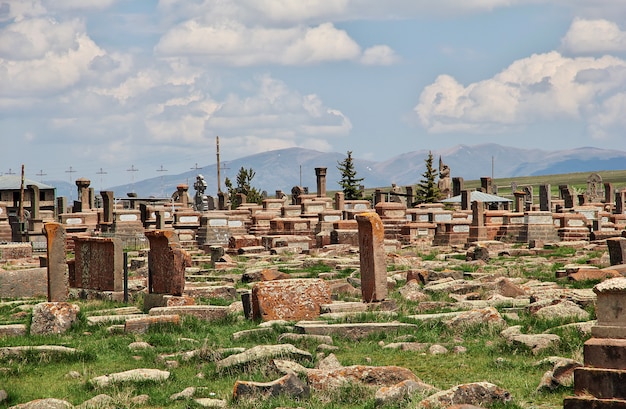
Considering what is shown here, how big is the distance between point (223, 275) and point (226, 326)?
890 centimetres

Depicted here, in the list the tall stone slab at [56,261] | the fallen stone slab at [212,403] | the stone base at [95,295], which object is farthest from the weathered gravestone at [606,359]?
the stone base at [95,295]

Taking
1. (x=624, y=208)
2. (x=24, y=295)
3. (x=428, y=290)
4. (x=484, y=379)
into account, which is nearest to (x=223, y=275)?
(x=24, y=295)

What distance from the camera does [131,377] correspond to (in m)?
10.8

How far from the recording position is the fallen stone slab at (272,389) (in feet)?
31.1

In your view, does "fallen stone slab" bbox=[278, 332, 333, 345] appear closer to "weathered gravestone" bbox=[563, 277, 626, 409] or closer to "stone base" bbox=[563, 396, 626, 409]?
"weathered gravestone" bbox=[563, 277, 626, 409]

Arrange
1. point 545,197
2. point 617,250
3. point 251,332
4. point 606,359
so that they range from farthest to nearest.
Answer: point 545,197 → point 617,250 → point 251,332 → point 606,359

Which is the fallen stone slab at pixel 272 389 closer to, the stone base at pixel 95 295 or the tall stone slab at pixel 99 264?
the stone base at pixel 95 295

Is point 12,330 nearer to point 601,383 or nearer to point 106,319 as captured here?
point 106,319

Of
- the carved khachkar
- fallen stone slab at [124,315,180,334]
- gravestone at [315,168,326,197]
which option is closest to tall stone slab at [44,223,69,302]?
fallen stone slab at [124,315,180,334]

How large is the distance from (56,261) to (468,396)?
34.8ft

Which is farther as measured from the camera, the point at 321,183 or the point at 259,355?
the point at 321,183

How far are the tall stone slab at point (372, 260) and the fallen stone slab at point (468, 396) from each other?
7723 mm

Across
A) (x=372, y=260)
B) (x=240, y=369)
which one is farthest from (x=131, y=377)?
(x=372, y=260)

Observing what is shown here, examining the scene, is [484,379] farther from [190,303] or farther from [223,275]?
[223,275]
